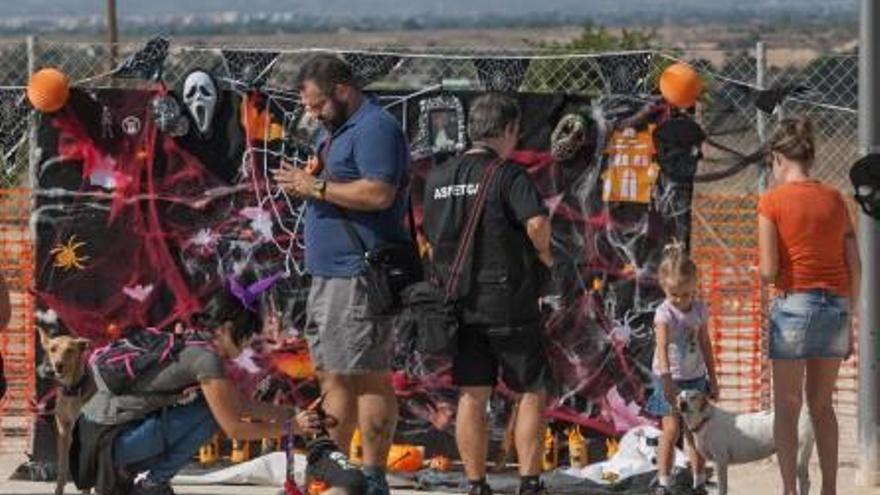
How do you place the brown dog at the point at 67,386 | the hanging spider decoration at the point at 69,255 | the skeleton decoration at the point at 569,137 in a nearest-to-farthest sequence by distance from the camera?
the brown dog at the point at 67,386
the skeleton decoration at the point at 569,137
the hanging spider decoration at the point at 69,255

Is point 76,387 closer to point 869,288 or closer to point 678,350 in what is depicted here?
point 678,350

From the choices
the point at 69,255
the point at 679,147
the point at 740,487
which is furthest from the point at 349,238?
the point at 740,487

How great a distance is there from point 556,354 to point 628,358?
1.12 feet

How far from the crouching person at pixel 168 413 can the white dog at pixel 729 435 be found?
2378 mm

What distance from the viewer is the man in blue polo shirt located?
30.5ft

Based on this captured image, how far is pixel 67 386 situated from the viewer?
1033cm

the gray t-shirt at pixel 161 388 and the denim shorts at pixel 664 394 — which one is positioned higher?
the gray t-shirt at pixel 161 388

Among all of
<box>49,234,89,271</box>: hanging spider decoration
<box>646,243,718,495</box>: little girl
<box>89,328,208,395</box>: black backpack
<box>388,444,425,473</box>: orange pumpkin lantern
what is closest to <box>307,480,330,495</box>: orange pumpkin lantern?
<box>89,328,208,395</box>: black backpack

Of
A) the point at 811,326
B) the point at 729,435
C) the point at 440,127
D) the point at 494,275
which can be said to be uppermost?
the point at 440,127

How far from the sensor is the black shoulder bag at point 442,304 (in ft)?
30.2

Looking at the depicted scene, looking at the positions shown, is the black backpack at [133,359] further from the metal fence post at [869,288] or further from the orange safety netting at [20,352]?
the metal fence post at [869,288]

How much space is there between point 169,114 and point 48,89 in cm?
57

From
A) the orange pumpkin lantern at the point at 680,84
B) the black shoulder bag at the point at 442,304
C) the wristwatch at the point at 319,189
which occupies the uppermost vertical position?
the orange pumpkin lantern at the point at 680,84

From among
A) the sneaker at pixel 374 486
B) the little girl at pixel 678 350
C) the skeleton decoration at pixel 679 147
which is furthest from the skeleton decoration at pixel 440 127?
the sneaker at pixel 374 486
